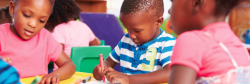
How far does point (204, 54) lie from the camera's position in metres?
0.43

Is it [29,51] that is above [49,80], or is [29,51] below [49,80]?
above

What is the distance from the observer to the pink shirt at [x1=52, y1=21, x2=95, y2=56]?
66.9 inches

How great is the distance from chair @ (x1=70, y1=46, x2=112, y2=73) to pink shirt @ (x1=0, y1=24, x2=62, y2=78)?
27 centimetres

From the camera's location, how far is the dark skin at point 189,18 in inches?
16.7

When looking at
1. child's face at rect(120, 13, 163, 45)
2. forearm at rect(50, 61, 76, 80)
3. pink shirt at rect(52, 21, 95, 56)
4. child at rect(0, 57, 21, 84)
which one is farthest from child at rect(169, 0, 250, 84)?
pink shirt at rect(52, 21, 95, 56)

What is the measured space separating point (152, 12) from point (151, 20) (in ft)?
0.11

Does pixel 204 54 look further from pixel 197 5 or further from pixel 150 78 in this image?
pixel 150 78

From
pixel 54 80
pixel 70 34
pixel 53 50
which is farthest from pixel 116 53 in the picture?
pixel 70 34

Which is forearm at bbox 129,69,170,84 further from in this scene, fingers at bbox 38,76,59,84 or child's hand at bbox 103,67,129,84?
fingers at bbox 38,76,59,84

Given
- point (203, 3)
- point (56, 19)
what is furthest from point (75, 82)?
point (56, 19)

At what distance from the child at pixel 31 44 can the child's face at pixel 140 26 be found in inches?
11.5

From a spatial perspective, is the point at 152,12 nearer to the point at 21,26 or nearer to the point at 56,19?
Answer: the point at 21,26

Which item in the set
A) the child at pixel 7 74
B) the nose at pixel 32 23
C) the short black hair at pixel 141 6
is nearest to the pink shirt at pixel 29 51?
the nose at pixel 32 23

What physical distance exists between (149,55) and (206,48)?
526mm
